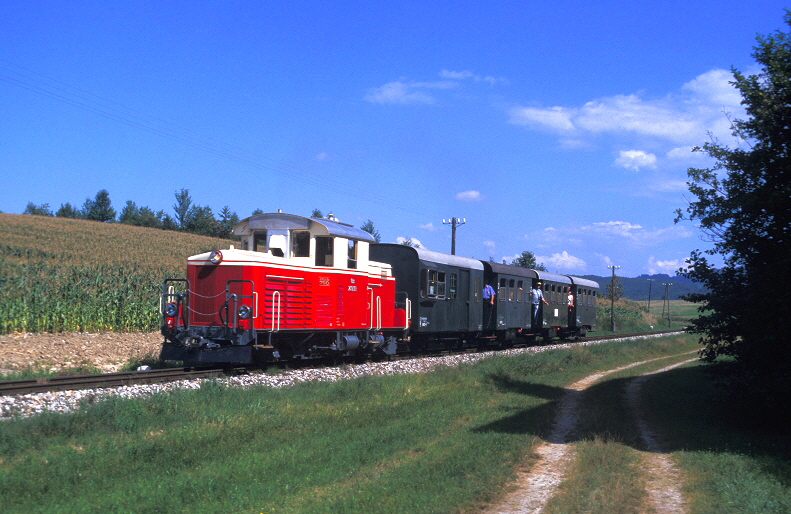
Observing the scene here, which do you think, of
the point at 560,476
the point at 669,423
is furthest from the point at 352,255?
the point at 560,476

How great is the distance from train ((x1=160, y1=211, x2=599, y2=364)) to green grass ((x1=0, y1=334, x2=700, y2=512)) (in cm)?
274

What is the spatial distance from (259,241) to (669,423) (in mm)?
10135

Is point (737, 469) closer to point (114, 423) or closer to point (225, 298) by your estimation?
point (114, 423)

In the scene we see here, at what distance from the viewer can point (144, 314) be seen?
24.4 m

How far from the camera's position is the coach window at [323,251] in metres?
16.6

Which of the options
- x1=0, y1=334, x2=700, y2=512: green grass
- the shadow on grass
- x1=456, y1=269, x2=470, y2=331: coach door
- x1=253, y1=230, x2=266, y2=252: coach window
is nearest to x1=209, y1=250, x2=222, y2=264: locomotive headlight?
x1=253, y1=230, x2=266, y2=252: coach window

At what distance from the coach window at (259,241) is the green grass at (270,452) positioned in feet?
15.9

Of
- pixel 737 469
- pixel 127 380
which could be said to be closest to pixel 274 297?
pixel 127 380

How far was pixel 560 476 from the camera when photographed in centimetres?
814

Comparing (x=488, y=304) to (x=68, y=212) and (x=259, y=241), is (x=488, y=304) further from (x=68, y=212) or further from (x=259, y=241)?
(x=68, y=212)

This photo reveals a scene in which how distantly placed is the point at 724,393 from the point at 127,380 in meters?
11.9

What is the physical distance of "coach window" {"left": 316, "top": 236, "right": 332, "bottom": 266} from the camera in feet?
54.5

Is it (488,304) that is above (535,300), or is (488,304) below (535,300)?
below

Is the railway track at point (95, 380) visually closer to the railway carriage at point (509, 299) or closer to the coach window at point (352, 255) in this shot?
the coach window at point (352, 255)
